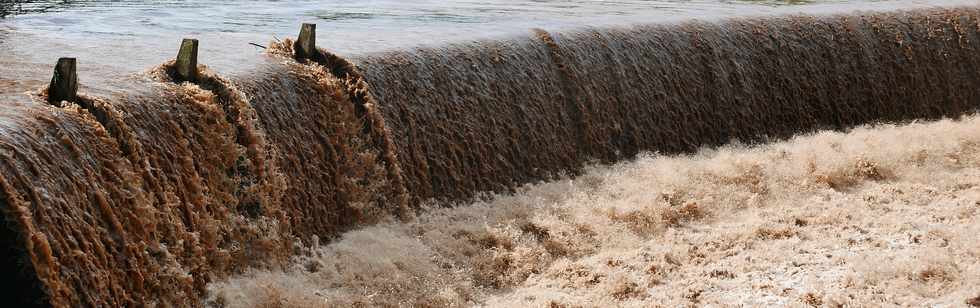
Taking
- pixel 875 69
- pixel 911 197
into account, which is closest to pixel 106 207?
pixel 911 197

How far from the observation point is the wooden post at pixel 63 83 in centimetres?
652

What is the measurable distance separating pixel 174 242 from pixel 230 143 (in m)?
1.05

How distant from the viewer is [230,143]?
24.8 feet

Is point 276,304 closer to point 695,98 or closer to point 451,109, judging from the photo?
point 451,109

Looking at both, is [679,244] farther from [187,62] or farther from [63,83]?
[63,83]

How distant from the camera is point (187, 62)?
775 centimetres

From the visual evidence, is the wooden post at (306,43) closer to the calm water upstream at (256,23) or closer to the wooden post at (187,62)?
the calm water upstream at (256,23)

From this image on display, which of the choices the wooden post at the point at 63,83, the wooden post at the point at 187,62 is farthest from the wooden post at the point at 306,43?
the wooden post at the point at 63,83

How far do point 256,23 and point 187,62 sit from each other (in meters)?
5.16

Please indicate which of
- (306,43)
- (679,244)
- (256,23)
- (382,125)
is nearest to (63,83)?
(306,43)

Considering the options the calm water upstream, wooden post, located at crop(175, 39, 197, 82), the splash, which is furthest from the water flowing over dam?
the calm water upstream

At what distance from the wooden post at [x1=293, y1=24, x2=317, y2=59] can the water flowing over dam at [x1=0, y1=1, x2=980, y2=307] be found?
0.33 feet

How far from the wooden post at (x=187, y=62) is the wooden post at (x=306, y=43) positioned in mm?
1427

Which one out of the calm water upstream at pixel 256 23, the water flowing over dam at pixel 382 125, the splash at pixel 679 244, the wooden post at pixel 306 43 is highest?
the wooden post at pixel 306 43
